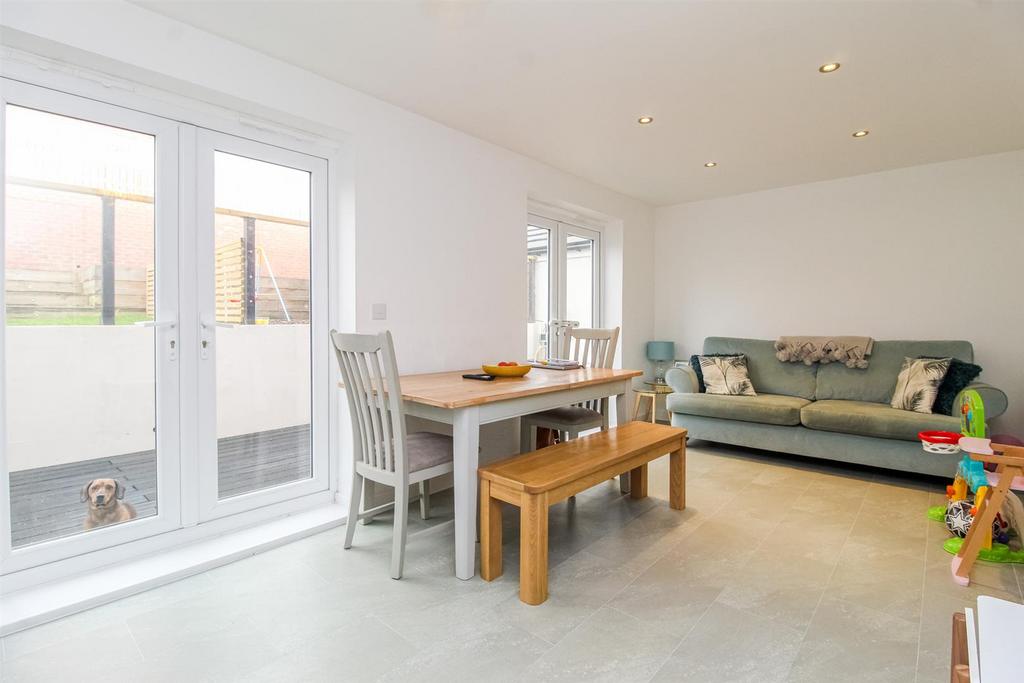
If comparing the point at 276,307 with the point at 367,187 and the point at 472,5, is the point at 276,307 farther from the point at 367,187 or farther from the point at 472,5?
the point at 472,5

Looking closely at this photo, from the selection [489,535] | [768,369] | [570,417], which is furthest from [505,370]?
[768,369]

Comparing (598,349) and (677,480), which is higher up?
(598,349)

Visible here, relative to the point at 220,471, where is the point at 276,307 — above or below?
above

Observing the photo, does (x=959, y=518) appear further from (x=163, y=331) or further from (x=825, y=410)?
(x=163, y=331)

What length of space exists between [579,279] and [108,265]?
3782 millimetres

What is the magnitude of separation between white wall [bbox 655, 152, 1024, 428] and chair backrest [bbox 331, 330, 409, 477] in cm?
417

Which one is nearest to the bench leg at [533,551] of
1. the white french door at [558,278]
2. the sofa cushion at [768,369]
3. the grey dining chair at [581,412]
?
the grey dining chair at [581,412]

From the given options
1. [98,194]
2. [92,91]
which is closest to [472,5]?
[92,91]

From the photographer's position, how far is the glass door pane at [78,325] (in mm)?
2010

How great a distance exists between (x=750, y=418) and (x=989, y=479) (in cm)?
186

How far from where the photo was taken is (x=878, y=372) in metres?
4.17

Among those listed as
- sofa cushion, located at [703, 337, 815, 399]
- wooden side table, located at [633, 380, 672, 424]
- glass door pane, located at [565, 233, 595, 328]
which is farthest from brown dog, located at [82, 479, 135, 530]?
sofa cushion, located at [703, 337, 815, 399]

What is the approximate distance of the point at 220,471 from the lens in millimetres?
2568

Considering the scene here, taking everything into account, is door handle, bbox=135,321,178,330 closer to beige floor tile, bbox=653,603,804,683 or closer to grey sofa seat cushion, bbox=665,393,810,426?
beige floor tile, bbox=653,603,804,683
